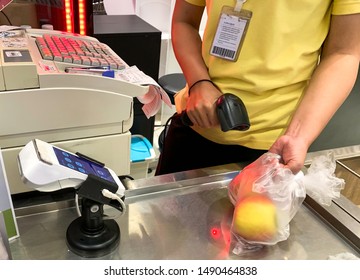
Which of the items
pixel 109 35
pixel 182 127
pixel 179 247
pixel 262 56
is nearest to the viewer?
pixel 179 247

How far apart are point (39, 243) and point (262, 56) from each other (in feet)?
2.05

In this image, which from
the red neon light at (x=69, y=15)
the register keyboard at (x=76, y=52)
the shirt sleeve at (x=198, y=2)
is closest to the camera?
the register keyboard at (x=76, y=52)

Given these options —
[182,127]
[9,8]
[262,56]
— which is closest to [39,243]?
[182,127]

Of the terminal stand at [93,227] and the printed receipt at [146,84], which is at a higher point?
the printed receipt at [146,84]

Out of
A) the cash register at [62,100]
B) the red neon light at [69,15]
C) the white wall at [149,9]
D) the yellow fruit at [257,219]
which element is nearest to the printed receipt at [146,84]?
the cash register at [62,100]

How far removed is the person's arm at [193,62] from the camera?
0.85 m

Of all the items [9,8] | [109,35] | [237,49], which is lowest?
[109,35]

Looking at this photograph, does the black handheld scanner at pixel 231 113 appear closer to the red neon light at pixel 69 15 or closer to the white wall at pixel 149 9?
the red neon light at pixel 69 15

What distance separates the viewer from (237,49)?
88 centimetres

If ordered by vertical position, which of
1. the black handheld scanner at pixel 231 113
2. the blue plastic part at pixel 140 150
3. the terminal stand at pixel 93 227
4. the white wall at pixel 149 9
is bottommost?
the blue plastic part at pixel 140 150

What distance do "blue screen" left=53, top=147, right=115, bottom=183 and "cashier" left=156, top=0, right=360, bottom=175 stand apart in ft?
0.94

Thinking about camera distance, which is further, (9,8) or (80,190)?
(9,8)
